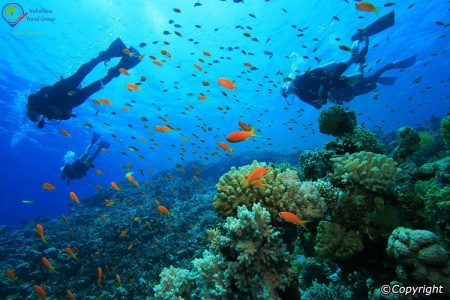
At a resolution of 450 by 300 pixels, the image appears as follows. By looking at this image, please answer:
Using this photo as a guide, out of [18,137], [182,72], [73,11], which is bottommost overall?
[73,11]

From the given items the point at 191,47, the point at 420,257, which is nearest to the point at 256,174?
the point at 420,257

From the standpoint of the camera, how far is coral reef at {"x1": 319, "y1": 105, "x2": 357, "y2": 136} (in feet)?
19.9

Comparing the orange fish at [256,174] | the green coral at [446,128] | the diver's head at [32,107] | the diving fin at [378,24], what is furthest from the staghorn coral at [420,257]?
the diving fin at [378,24]

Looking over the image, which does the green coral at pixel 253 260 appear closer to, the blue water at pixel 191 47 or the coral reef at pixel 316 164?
the coral reef at pixel 316 164

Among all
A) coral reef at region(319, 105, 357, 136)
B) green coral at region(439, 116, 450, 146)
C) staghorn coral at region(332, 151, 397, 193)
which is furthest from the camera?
coral reef at region(319, 105, 357, 136)

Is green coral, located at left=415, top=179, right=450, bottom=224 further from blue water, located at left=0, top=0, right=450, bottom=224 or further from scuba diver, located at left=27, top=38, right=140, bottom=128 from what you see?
scuba diver, located at left=27, top=38, right=140, bottom=128

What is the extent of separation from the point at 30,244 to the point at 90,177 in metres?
106

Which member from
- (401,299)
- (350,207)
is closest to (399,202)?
(350,207)

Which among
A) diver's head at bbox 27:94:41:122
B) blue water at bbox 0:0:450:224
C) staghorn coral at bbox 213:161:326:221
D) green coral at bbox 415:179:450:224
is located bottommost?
green coral at bbox 415:179:450:224

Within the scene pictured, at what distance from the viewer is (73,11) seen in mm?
20141

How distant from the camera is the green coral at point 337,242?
125 inches

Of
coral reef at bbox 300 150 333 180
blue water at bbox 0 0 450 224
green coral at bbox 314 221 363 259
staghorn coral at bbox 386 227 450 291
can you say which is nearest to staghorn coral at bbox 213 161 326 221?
green coral at bbox 314 221 363 259

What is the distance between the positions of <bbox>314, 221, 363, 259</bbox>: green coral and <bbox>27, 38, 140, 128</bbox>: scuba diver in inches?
463

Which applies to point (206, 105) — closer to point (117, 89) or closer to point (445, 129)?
point (117, 89)
